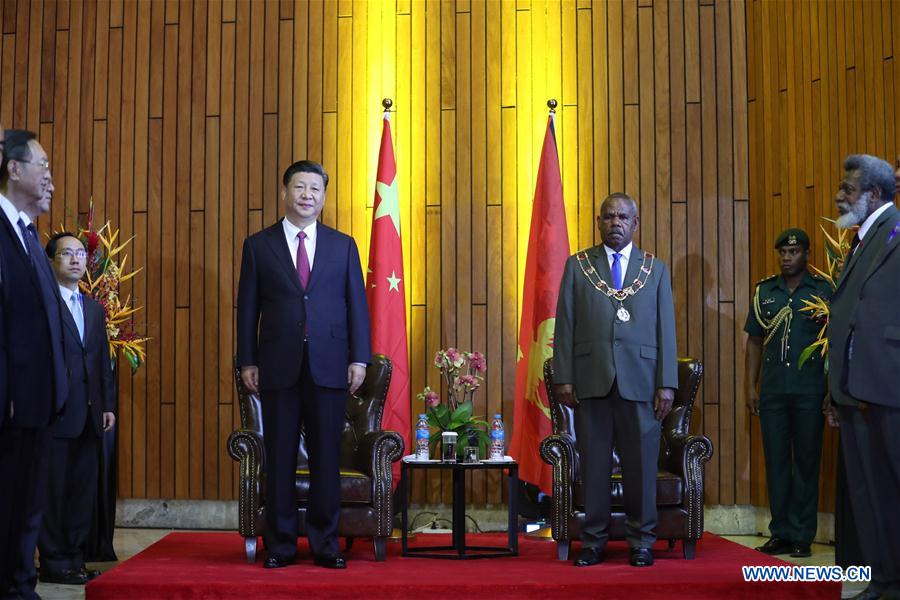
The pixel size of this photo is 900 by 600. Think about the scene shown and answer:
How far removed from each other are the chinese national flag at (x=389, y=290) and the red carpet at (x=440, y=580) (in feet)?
4.78

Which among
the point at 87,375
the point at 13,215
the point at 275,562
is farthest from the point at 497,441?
the point at 13,215

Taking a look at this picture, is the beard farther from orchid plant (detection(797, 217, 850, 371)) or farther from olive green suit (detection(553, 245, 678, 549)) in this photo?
orchid plant (detection(797, 217, 850, 371))

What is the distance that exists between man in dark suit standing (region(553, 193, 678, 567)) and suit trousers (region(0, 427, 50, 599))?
222 cm

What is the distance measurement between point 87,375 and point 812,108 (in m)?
4.34

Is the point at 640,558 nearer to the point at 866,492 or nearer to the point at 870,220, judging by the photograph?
the point at 866,492

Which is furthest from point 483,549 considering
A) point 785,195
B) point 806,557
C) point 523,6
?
point 523,6

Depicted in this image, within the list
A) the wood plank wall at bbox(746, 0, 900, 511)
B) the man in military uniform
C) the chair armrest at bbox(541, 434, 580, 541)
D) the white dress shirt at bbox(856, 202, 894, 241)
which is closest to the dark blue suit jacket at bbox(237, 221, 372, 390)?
the chair armrest at bbox(541, 434, 580, 541)

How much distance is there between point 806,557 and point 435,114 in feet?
11.4

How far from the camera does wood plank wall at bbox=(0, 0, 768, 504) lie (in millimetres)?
6691

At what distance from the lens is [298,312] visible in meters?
4.35

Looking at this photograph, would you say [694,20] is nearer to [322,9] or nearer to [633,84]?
[633,84]

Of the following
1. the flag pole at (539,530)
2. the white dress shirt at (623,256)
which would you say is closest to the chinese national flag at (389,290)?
the flag pole at (539,530)

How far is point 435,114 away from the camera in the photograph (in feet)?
22.5

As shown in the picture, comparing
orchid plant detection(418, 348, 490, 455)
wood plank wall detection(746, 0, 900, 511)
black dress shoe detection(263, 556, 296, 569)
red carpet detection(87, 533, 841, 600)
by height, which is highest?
wood plank wall detection(746, 0, 900, 511)
